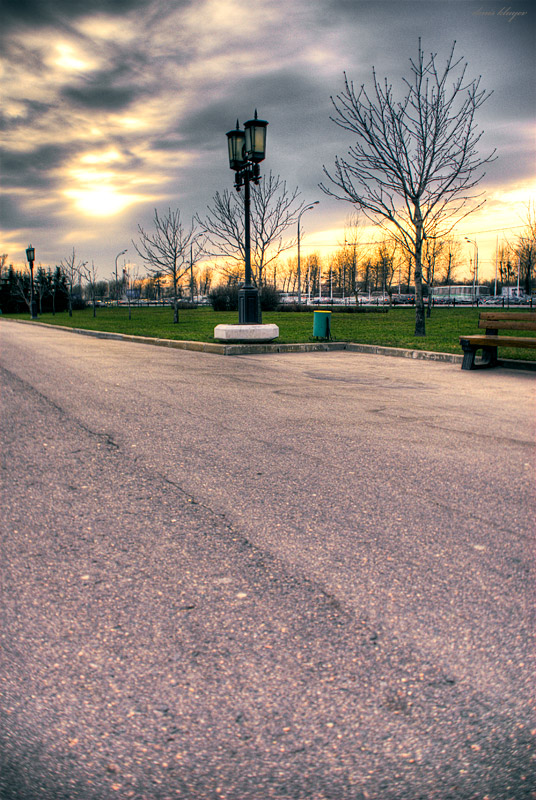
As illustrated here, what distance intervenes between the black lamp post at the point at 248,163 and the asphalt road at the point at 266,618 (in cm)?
1095

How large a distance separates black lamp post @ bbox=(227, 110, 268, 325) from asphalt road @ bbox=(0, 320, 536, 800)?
431 inches

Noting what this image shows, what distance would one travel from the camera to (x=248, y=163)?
1595cm

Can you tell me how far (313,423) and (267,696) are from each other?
4288mm

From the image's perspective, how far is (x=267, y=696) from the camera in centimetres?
201

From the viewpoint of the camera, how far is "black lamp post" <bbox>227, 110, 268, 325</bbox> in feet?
50.5

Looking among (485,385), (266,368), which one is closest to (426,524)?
(485,385)

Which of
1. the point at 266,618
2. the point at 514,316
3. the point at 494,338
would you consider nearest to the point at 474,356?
the point at 494,338

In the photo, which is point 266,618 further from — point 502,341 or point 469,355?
point 469,355

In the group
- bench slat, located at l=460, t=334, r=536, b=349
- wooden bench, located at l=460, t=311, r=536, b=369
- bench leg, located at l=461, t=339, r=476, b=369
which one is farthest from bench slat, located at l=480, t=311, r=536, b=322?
bench leg, located at l=461, t=339, r=476, b=369

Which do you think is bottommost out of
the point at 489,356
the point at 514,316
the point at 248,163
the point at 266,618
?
the point at 266,618

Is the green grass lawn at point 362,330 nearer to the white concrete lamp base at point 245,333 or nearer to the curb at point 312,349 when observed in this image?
the curb at point 312,349

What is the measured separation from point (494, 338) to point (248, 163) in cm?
861

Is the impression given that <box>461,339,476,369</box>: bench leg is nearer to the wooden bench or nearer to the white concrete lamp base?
the wooden bench

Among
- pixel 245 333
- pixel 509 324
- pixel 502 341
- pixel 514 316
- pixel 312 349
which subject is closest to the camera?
pixel 514 316
